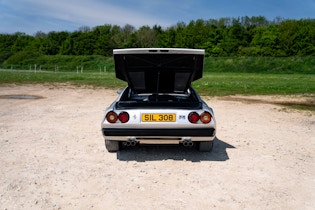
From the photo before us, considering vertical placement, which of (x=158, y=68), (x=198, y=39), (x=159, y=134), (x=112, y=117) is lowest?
(x=159, y=134)

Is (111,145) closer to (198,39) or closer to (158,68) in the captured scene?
(158,68)

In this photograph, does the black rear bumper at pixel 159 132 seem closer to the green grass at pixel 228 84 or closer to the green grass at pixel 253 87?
the green grass at pixel 228 84

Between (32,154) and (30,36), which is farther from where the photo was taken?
(30,36)

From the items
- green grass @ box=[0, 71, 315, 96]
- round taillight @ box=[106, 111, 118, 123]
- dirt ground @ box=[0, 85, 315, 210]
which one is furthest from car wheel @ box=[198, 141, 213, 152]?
green grass @ box=[0, 71, 315, 96]

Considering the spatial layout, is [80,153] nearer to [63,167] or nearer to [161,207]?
[63,167]

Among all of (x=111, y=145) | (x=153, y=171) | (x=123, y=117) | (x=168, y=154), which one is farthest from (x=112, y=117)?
(x=168, y=154)

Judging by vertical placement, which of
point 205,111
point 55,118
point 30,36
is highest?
point 30,36

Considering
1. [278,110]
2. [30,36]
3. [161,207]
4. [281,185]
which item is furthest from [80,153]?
[30,36]

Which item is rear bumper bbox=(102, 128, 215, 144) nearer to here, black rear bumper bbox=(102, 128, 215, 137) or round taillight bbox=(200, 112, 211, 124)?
black rear bumper bbox=(102, 128, 215, 137)

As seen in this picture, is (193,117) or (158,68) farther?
(158,68)

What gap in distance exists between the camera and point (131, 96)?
6770 millimetres

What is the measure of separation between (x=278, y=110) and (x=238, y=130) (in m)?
4.30

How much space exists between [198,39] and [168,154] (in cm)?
7249

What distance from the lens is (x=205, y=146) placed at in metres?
5.55
